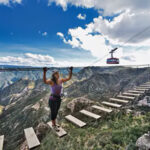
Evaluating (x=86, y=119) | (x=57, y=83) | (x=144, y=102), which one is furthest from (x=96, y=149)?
(x=144, y=102)

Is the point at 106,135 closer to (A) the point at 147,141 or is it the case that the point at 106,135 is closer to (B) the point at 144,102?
(A) the point at 147,141

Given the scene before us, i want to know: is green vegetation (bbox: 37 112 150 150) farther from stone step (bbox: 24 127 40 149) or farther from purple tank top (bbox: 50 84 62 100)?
purple tank top (bbox: 50 84 62 100)

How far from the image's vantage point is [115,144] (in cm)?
367

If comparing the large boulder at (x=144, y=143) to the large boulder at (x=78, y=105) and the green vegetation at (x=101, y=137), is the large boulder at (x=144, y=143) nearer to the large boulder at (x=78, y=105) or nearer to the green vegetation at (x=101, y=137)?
the green vegetation at (x=101, y=137)

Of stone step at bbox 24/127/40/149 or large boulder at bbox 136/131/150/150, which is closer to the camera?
large boulder at bbox 136/131/150/150

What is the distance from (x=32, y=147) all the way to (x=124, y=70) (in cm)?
17013

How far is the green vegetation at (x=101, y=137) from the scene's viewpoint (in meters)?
3.71

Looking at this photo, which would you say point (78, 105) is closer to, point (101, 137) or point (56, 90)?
point (101, 137)

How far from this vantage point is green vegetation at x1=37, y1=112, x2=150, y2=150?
371cm

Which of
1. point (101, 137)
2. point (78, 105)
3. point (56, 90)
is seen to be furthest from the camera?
point (78, 105)

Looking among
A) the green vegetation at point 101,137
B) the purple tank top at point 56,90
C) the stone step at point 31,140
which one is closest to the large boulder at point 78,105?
the green vegetation at point 101,137

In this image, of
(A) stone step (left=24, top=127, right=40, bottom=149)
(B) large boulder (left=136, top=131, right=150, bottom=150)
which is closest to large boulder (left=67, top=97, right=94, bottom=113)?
(A) stone step (left=24, top=127, right=40, bottom=149)

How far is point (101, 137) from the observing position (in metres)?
4.17

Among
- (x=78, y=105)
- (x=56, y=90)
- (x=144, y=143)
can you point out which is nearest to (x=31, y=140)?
(x=56, y=90)
